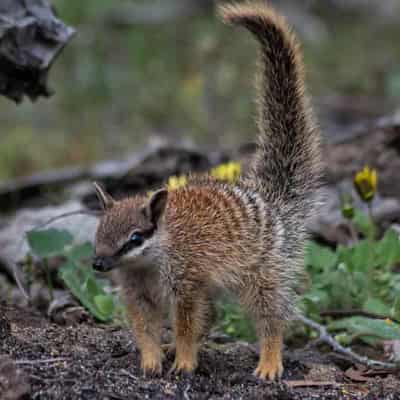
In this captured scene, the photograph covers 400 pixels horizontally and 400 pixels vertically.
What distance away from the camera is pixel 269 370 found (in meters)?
4.32

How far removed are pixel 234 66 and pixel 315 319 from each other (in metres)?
5.99

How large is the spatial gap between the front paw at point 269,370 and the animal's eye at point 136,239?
85 cm

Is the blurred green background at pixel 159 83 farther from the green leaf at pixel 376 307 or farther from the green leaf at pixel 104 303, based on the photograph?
Result: the green leaf at pixel 376 307

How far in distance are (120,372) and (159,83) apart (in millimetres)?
7119

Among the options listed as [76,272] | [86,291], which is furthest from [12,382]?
[76,272]

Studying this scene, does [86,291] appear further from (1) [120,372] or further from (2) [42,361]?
(2) [42,361]

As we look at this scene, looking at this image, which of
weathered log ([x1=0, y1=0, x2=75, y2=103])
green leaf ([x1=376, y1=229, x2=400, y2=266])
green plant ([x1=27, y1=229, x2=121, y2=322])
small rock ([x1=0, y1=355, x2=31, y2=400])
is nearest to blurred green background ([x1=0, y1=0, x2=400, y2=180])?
green plant ([x1=27, y1=229, x2=121, y2=322])

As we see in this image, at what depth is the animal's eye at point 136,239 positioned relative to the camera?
409 centimetres

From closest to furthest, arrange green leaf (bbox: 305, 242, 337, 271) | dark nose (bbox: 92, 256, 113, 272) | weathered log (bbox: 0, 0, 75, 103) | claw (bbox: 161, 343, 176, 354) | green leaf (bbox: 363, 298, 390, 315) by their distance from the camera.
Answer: dark nose (bbox: 92, 256, 113, 272) < claw (bbox: 161, 343, 176, 354) < green leaf (bbox: 363, 298, 390, 315) < weathered log (bbox: 0, 0, 75, 103) < green leaf (bbox: 305, 242, 337, 271)

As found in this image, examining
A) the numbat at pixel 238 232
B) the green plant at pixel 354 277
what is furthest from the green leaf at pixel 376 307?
the numbat at pixel 238 232

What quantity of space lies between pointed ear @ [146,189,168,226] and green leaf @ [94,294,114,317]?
2.56 feet

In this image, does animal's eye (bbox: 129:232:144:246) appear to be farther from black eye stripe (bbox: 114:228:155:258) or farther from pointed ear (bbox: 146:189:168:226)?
pointed ear (bbox: 146:189:168:226)

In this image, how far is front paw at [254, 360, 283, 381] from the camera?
428 cm

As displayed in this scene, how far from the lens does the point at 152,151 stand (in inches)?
289
